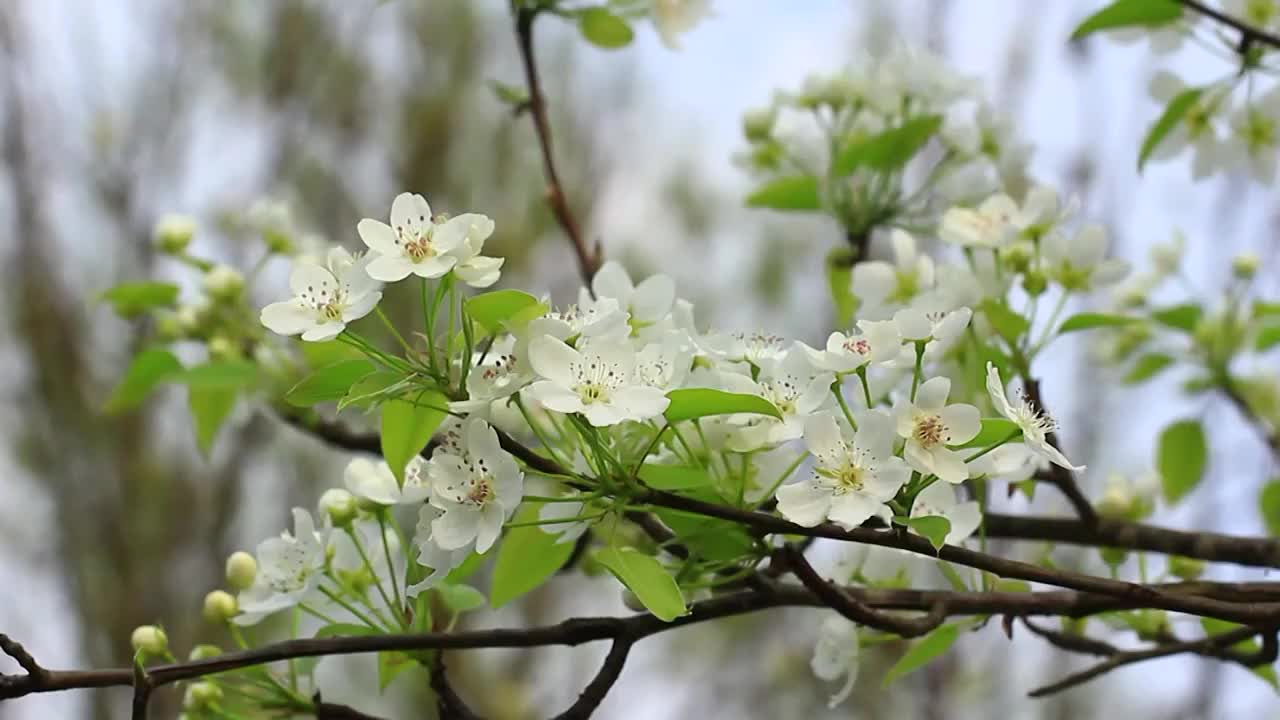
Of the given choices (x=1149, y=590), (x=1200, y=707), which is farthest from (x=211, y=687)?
(x=1200, y=707)

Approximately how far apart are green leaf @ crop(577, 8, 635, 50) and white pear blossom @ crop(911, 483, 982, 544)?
2.53ft

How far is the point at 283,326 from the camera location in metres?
0.71

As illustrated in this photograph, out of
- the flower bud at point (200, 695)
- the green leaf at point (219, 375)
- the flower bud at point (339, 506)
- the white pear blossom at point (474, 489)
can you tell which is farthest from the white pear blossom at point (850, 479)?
the green leaf at point (219, 375)

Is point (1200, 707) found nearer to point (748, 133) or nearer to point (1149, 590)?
point (748, 133)

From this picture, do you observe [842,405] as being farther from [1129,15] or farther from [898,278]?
[1129,15]

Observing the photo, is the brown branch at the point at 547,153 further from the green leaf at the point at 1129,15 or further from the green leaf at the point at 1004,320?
the green leaf at the point at 1129,15

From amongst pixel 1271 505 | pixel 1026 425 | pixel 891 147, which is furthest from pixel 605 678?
pixel 1271 505

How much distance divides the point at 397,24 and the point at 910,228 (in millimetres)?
4803

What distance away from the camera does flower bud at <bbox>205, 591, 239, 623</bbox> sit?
92cm

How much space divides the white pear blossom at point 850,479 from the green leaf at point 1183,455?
97 cm

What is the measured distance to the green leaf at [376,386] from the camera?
654 mm

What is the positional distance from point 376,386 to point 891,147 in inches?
30.8

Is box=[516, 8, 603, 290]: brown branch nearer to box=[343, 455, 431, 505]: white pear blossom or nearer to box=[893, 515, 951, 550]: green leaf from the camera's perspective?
box=[343, 455, 431, 505]: white pear blossom

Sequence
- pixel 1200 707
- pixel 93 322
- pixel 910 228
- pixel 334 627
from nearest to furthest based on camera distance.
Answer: pixel 334 627 < pixel 910 228 < pixel 1200 707 < pixel 93 322
